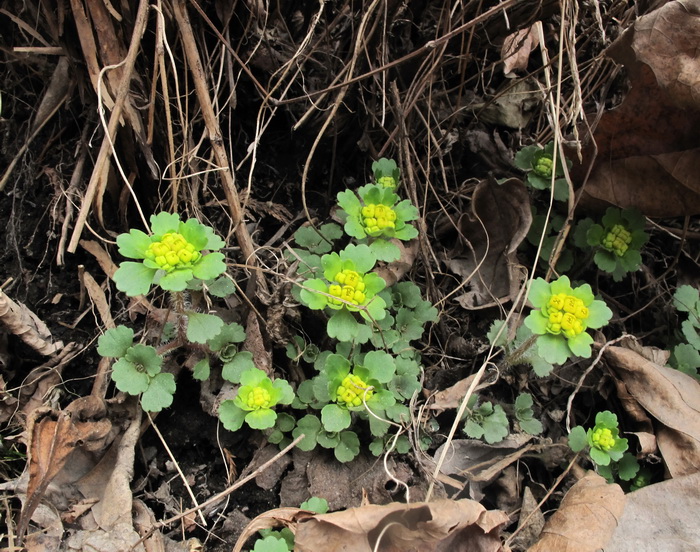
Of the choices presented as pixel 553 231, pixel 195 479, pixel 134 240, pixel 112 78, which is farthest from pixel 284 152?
pixel 195 479

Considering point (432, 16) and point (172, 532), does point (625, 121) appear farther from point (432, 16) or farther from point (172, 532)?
point (172, 532)

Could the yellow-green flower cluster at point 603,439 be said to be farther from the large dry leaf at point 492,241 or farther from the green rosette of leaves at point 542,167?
the green rosette of leaves at point 542,167

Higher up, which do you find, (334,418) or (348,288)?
(348,288)

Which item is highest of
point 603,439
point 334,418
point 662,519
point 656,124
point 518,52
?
point 518,52

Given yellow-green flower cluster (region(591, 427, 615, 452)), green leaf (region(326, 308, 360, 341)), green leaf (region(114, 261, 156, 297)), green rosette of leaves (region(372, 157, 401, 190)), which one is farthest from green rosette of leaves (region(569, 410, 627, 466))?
green leaf (region(114, 261, 156, 297))

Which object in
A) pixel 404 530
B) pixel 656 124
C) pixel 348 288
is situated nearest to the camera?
pixel 404 530

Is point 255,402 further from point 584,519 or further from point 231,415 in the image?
point 584,519

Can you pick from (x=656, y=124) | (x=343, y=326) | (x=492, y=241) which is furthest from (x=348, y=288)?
(x=656, y=124)
